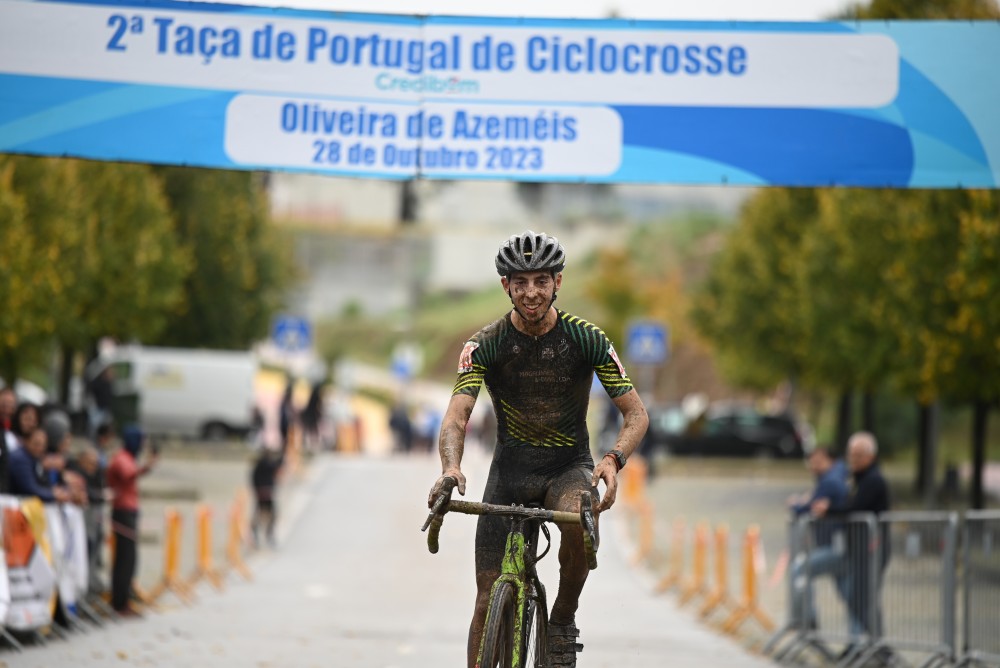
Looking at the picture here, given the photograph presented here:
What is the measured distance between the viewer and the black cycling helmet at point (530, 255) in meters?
8.41

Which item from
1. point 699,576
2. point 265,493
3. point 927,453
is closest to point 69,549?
point 699,576

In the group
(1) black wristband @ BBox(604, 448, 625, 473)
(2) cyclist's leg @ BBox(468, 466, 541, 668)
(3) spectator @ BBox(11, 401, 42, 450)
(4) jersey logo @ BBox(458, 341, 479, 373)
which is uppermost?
(4) jersey logo @ BBox(458, 341, 479, 373)

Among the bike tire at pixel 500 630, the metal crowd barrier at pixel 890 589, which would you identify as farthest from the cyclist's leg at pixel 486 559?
the metal crowd barrier at pixel 890 589

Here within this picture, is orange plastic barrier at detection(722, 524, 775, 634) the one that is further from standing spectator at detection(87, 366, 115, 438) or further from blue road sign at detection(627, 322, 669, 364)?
standing spectator at detection(87, 366, 115, 438)

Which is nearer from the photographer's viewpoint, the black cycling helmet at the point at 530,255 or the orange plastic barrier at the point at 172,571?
the black cycling helmet at the point at 530,255

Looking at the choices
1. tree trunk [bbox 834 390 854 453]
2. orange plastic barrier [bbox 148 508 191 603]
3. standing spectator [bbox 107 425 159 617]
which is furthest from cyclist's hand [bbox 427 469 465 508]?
tree trunk [bbox 834 390 854 453]

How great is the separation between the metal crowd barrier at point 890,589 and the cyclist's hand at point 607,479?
18.8 feet

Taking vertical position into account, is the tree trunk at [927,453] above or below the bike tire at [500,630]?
above

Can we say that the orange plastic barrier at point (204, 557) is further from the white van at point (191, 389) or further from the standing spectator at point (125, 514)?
the white van at point (191, 389)

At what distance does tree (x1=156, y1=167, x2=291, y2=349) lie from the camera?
44.7 meters

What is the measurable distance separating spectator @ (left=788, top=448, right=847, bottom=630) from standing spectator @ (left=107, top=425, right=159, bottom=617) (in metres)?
6.26

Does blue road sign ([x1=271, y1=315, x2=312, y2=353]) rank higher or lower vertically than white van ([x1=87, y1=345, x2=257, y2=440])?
higher

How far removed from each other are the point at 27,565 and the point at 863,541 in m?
6.81

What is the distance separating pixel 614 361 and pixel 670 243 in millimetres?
106488
